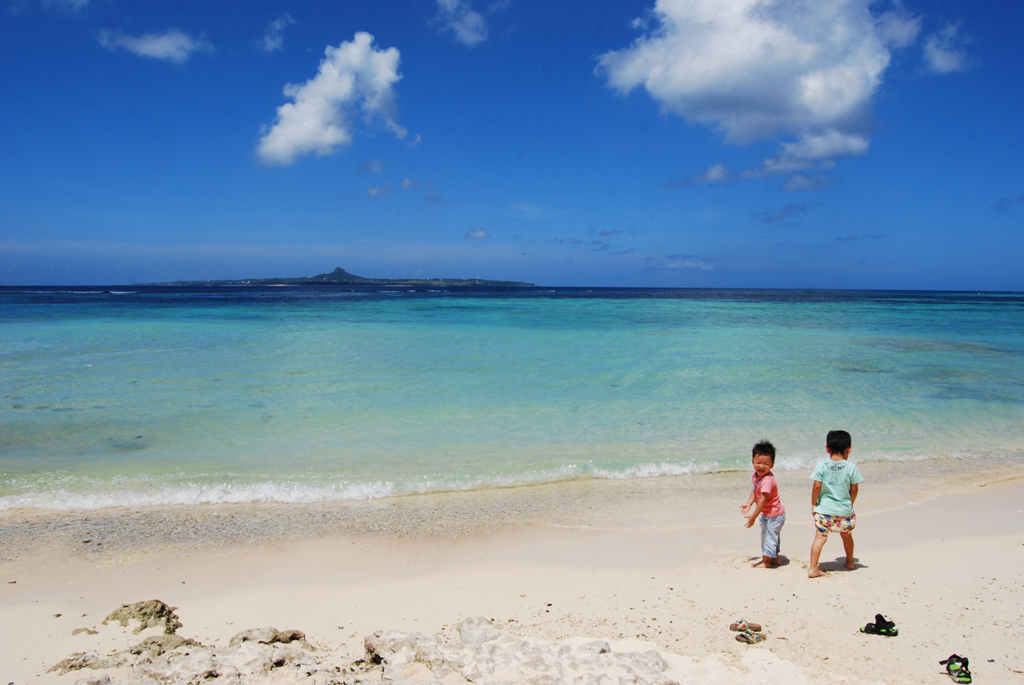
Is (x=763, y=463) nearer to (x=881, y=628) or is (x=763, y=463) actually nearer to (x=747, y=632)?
(x=881, y=628)

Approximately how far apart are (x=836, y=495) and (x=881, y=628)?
1.23 metres

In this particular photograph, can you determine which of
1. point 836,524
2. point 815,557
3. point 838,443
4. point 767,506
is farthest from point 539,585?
point 838,443

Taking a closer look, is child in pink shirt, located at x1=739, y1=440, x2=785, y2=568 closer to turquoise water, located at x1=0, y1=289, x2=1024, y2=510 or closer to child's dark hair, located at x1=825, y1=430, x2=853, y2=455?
child's dark hair, located at x1=825, y1=430, x2=853, y2=455

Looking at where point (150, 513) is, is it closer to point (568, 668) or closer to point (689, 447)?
point (568, 668)

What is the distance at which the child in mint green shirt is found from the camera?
438 centimetres

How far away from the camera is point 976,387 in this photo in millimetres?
12812

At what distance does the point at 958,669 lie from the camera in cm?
298

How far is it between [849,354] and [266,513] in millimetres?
18837

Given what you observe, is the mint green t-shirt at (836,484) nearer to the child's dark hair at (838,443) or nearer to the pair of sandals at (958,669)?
the child's dark hair at (838,443)

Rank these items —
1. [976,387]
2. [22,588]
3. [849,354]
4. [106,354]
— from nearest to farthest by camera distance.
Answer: [22,588] < [976,387] < [106,354] < [849,354]

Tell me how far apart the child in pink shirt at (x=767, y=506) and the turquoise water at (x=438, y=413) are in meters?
2.69

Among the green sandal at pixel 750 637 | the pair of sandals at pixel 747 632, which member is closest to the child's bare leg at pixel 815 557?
the pair of sandals at pixel 747 632

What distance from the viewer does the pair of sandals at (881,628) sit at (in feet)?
11.2

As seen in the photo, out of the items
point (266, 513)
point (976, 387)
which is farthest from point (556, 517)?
point (976, 387)
